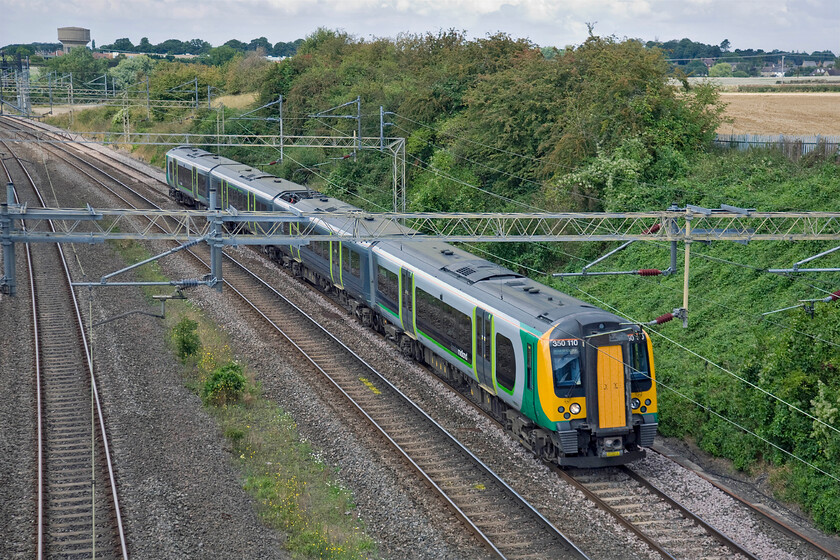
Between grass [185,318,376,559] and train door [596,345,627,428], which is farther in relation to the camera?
train door [596,345,627,428]

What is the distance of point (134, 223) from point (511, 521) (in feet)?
102

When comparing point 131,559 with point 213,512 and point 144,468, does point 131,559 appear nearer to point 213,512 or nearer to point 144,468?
point 213,512

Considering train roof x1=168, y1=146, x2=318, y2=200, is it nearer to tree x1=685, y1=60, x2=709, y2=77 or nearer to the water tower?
tree x1=685, y1=60, x2=709, y2=77

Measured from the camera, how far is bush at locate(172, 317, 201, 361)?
2281 cm

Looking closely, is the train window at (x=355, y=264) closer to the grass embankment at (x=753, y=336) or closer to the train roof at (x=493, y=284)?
the train roof at (x=493, y=284)

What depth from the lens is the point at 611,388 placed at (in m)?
15.6

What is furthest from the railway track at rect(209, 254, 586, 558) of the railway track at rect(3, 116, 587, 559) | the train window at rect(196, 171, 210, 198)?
the train window at rect(196, 171, 210, 198)

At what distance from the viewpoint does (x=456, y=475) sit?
Result: 633 inches

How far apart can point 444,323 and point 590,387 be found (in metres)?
4.86

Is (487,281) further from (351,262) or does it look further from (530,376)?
(351,262)

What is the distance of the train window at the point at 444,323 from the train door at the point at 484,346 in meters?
0.35

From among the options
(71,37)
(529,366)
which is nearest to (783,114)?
(529,366)

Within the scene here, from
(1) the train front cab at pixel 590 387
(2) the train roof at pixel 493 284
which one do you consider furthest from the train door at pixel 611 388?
(2) the train roof at pixel 493 284

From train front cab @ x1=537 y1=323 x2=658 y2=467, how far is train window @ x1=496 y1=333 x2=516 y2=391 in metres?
1.08
